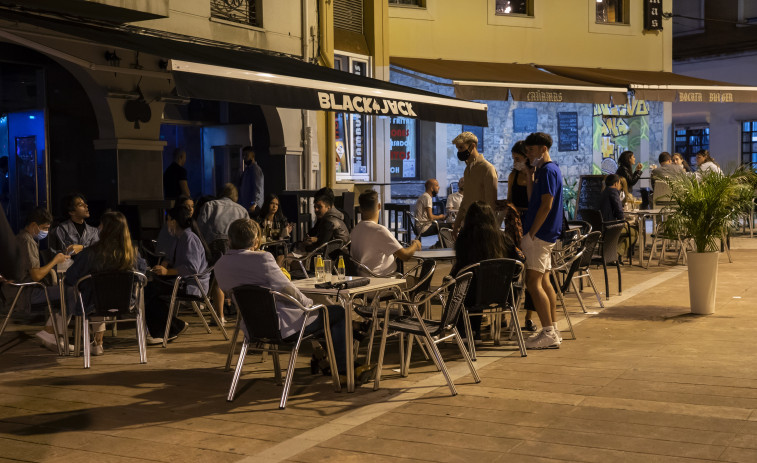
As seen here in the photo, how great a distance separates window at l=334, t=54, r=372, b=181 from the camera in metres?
16.6

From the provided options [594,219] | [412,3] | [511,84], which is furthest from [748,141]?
[594,219]

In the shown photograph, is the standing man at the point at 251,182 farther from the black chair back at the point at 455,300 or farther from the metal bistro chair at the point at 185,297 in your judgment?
the black chair back at the point at 455,300

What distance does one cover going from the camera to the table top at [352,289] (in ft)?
21.4

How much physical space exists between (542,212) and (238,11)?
7.66m

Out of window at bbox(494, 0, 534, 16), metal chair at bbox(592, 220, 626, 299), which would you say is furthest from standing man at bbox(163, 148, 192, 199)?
window at bbox(494, 0, 534, 16)

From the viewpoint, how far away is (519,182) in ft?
28.5

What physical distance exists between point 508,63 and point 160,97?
9.53 meters

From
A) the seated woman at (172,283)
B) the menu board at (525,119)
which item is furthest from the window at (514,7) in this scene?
the seated woman at (172,283)

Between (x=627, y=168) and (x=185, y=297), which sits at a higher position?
(x=627, y=168)

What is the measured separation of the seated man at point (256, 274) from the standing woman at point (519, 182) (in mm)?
2923

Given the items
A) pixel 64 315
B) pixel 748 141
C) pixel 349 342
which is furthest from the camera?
pixel 748 141

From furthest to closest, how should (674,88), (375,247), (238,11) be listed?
(674,88), (238,11), (375,247)

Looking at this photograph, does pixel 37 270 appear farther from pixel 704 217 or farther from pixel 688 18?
pixel 688 18

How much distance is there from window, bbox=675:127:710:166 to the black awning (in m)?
18.4
